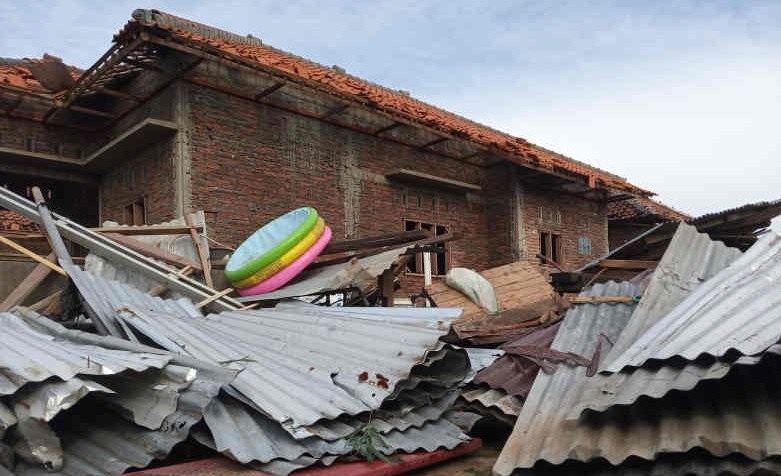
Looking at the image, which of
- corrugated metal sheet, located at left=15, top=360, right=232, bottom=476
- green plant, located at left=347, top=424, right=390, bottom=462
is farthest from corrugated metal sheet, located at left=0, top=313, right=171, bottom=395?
green plant, located at left=347, top=424, right=390, bottom=462

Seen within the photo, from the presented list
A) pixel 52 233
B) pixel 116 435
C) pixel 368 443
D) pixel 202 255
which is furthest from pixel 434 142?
pixel 116 435

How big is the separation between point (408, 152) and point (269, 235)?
23.5 feet

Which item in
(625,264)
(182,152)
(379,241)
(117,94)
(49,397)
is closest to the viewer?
(49,397)

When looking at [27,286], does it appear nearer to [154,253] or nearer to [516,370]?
[154,253]

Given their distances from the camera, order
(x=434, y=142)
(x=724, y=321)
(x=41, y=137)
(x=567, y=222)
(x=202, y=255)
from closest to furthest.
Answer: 1. (x=724, y=321)
2. (x=202, y=255)
3. (x=41, y=137)
4. (x=434, y=142)
5. (x=567, y=222)

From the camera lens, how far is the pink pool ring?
5.96 m

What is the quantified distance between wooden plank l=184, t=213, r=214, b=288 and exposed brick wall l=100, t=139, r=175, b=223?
10.3ft

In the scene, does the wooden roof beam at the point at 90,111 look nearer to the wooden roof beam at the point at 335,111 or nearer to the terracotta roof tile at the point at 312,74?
the terracotta roof tile at the point at 312,74

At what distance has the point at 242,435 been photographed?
2.82 m

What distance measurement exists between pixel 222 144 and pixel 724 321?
858 cm

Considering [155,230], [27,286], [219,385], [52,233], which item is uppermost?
[155,230]

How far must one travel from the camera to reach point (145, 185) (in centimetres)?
1029

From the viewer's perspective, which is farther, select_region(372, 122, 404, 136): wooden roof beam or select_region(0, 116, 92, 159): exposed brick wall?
select_region(372, 122, 404, 136): wooden roof beam

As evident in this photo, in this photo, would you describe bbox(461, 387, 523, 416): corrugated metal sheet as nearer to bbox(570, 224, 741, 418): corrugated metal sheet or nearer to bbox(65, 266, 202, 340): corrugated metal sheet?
bbox(570, 224, 741, 418): corrugated metal sheet
